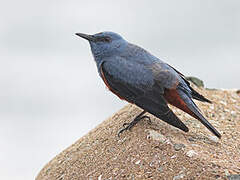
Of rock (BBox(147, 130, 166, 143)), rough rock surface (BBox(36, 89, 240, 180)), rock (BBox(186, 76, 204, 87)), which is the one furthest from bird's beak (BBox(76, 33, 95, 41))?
rock (BBox(186, 76, 204, 87))

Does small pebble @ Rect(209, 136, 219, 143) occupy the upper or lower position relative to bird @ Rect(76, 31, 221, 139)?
lower

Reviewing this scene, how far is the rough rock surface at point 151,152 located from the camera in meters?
5.55

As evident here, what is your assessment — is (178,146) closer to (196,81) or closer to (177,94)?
(177,94)

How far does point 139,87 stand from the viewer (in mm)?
6004

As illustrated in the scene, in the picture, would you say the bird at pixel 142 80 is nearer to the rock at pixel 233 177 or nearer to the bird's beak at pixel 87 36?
the bird's beak at pixel 87 36

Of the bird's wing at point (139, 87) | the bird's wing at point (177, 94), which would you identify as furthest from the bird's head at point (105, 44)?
the bird's wing at point (177, 94)

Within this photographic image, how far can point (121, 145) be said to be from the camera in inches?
247

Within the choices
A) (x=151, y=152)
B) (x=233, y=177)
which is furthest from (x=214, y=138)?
(x=233, y=177)

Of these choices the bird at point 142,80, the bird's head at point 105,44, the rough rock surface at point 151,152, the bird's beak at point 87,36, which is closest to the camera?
the rough rock surface at point 151,152

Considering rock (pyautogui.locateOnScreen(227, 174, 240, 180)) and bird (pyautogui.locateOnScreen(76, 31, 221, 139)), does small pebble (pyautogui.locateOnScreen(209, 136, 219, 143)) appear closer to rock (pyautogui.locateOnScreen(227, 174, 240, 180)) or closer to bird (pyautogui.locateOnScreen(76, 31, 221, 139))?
bird (pyautogui.locateOnScreen(76, 31, 221, 139))

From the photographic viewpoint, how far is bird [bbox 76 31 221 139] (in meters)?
5.94

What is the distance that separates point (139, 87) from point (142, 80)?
0.33 feet

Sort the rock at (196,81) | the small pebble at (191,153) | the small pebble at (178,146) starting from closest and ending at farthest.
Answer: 1. the small pebble at (191,153)
2. the small pebble at (178,146)
3. the rock at (196,81)

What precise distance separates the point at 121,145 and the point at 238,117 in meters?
2.29
